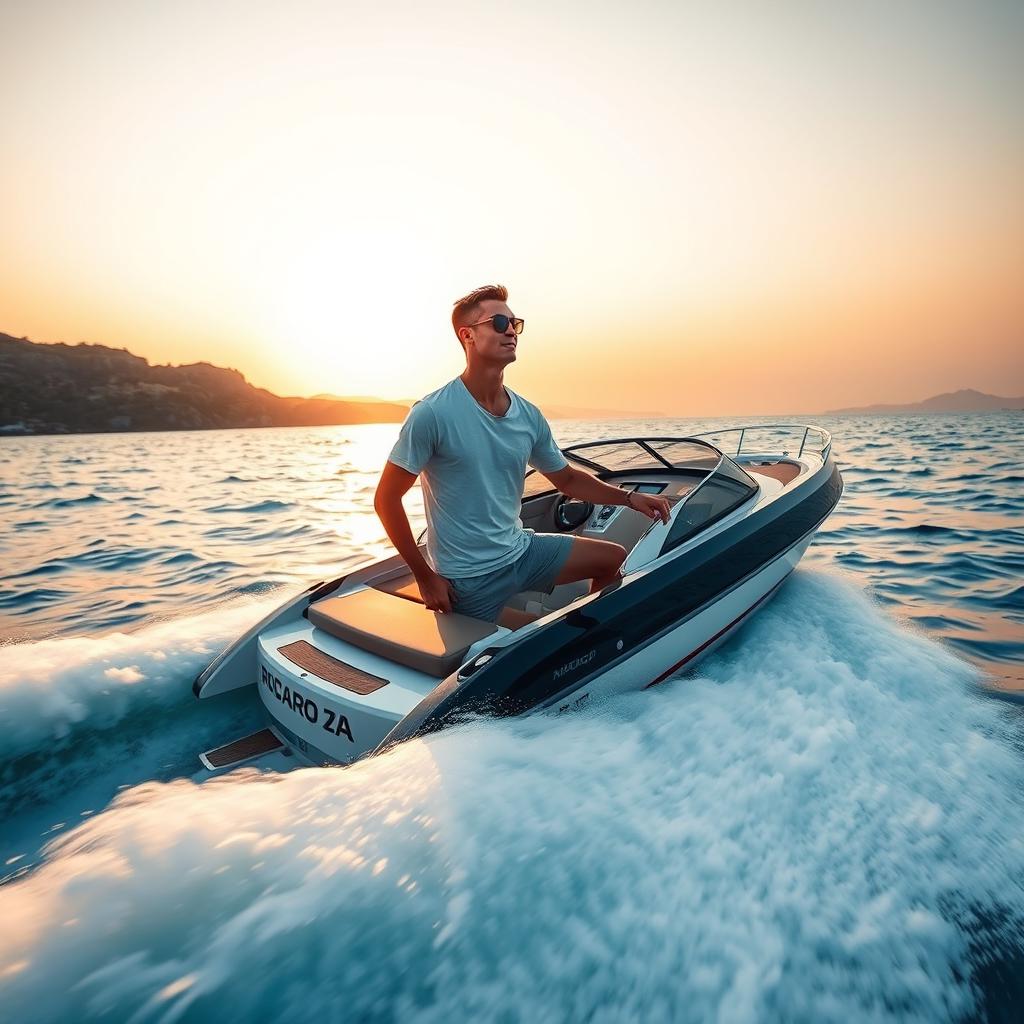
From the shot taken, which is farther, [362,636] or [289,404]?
[289,404]

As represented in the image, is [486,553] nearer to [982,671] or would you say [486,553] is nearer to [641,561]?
[641,561]

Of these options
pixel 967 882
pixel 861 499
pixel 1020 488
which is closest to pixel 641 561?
pixel 967 882

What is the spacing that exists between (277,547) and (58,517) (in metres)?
5.04

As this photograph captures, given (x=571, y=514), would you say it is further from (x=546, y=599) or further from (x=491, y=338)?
(x=491, y=338)

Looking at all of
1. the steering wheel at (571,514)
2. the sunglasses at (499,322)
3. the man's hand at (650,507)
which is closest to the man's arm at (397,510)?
the sunglasses at (499,322)

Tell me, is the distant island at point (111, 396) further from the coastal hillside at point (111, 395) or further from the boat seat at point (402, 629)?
the boat seat at point (402, 629)

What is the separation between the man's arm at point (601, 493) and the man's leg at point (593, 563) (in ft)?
0.90

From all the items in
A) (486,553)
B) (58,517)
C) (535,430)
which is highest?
(535,430)

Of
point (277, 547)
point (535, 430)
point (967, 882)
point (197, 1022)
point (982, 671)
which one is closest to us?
point (197, 1022)

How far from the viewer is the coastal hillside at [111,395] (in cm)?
8050

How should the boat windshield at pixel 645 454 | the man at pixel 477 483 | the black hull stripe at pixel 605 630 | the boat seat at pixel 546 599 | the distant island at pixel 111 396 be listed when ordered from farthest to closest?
the distant island at pixel 111 396
the boat windshield at pixel 645 454
the boat seat at pixel 546 599
the man at pixel 477 483
the black hull stripe at pixel 605 630

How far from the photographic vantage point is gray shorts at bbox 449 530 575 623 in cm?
281

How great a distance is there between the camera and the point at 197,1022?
121cm

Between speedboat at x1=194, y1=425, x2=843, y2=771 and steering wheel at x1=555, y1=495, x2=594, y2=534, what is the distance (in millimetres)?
11
